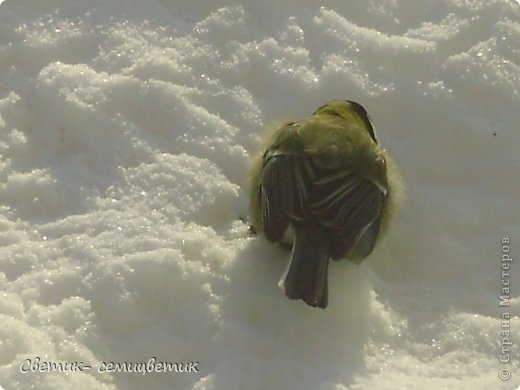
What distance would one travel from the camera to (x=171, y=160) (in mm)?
4414

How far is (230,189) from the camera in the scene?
174 inches

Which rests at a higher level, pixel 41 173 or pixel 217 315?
pixel 41 173

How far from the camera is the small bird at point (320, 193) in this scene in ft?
12.7

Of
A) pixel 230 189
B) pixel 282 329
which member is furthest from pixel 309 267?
pixel 230 189

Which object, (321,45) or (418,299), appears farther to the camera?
(321,45)

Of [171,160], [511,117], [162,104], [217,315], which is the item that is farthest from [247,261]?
[511,117]

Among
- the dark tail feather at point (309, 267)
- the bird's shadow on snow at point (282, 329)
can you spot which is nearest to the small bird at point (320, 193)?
the dark tail feather at point (309, 267)

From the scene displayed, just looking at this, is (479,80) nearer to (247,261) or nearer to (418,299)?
(418,299)

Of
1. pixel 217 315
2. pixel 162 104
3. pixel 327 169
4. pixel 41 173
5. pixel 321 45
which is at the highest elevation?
pixel 321 45

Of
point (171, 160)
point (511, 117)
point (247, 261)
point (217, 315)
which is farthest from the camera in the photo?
point (511, 117)

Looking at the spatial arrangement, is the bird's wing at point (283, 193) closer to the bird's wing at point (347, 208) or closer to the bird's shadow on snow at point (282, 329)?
the bird's wing at point (347, 208)

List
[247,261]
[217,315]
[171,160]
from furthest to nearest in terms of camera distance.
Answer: [171,160] → [247,261] → [217,315]

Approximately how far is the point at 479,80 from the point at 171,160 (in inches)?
65.7

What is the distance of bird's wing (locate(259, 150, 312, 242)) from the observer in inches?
157
